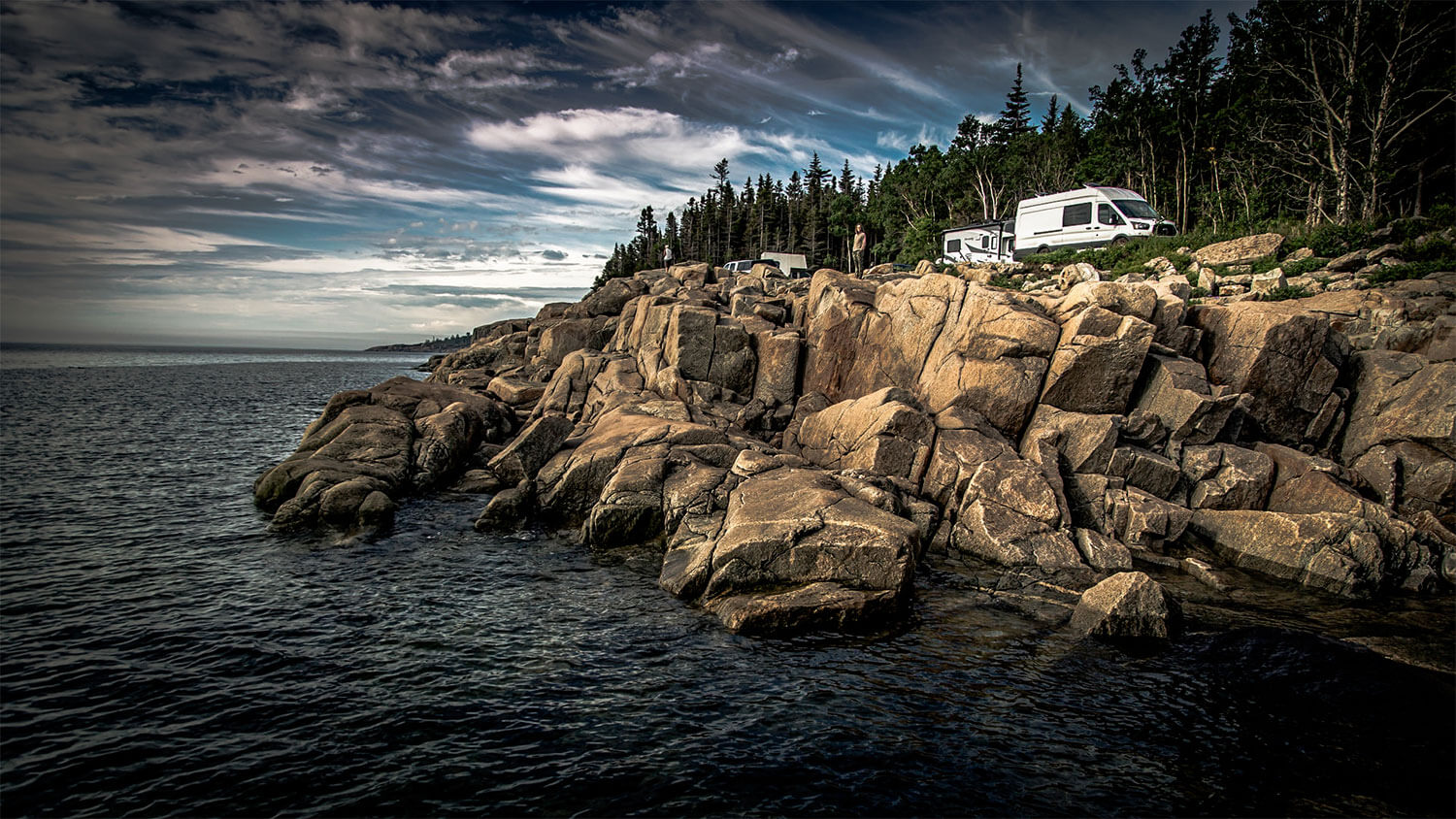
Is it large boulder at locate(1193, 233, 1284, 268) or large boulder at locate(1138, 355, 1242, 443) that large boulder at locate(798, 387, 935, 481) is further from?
large boulder at locate(1193, 233, 1284, 268)

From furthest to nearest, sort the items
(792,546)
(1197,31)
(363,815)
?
(1197,31) < (792,546) < (363,815)

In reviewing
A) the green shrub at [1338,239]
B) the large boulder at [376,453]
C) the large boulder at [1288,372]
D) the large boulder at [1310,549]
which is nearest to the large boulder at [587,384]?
the large boulder at [376,453]

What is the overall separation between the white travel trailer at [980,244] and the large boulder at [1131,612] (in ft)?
139

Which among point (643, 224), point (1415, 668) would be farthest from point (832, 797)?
point (643, 224)

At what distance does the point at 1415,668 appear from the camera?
13633 mm

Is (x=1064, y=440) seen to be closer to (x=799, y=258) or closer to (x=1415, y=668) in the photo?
(x=1415, y=668)

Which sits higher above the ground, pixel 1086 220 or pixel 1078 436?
pixel 1086 220

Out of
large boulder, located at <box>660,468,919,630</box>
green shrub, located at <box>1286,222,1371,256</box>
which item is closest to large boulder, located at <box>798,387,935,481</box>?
large boulder, located at <box>660,468,919,630</box>

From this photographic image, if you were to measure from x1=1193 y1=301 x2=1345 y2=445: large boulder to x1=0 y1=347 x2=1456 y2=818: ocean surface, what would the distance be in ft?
40.8

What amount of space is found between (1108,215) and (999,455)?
101 ft

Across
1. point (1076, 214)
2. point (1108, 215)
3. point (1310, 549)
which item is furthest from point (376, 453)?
point (1108, 215)

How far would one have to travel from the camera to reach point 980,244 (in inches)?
2266

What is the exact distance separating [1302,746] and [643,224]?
162 metres

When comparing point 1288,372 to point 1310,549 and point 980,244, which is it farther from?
point 980,244
